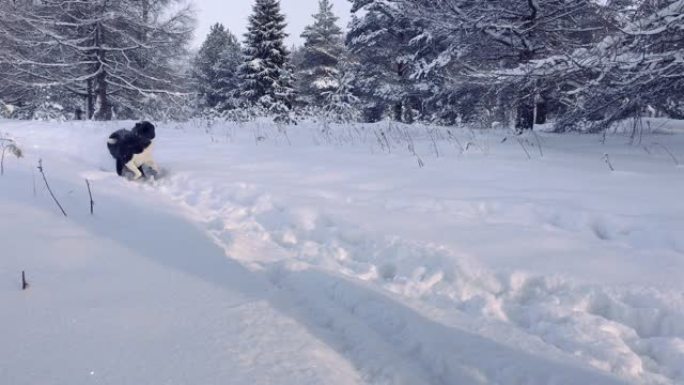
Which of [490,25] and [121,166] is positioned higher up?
[490,25]

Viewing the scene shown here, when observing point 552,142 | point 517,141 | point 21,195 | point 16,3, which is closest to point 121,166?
point 21,195

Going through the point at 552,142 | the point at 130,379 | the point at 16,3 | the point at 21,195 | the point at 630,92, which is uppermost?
the point at 16,3

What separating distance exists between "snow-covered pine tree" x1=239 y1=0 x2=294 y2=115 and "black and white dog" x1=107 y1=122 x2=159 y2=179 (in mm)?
19830

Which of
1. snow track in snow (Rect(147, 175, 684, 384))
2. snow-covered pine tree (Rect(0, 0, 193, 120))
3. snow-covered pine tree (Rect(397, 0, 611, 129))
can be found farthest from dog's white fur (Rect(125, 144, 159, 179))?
snow-covered pine tree (Rect(0, 0, 193, 120))

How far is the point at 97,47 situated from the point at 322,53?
16095mm

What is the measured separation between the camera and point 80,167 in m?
6.89

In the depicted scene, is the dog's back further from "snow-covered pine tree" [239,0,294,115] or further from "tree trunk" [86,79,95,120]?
"snow-covered pine tree" [239,0,294,115]

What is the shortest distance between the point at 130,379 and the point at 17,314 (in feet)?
2.82

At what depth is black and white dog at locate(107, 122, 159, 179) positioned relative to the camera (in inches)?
243

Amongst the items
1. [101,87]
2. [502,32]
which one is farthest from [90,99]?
[502,32]

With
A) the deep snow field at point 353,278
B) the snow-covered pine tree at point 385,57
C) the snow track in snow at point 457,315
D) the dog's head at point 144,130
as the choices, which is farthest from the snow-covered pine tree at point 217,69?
the snow track in snow at point 457,315

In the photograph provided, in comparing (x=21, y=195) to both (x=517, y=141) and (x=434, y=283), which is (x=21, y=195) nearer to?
(x=434, y=283)

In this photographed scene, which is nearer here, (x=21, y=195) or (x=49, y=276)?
(x=49, y=276)

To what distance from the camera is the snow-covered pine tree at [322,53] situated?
30.8m
